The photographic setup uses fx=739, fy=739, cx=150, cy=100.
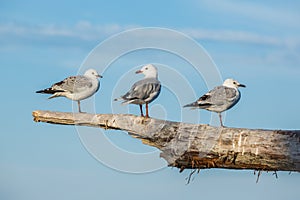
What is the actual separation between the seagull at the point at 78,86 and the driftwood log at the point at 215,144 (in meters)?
2.50

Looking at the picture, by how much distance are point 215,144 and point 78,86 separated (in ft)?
14.2

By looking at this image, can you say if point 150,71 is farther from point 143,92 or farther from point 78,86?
point 78,86

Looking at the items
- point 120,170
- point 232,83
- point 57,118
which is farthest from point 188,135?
point 232,83

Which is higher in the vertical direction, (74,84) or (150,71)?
(150,71)

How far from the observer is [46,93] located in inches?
669

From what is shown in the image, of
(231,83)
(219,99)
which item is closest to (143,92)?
(219,99)

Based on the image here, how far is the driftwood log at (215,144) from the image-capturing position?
44.1 ft

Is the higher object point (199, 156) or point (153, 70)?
point (153, 70)

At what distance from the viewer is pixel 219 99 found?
1636cm

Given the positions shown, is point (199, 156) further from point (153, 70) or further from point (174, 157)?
point (153, 70)

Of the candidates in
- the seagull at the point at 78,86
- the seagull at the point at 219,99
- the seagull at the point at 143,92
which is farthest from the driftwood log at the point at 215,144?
the seagull at the point at 78,86

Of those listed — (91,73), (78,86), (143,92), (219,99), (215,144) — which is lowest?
(215,144)

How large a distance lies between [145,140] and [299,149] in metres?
2.96

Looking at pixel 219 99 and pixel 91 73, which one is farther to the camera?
pixel 91 73
